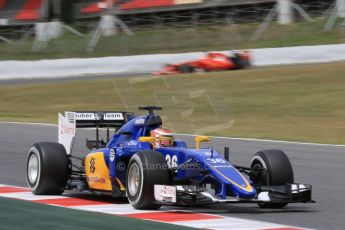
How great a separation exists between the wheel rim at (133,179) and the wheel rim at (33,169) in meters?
1.54

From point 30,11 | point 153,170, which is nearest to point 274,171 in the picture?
point 153,170

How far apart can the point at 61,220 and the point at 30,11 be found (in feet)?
110

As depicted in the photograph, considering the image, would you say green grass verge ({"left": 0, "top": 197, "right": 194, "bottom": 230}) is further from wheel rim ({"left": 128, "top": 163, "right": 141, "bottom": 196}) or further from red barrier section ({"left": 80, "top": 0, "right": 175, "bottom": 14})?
red barrier section ({"left": 80, "top": 0, "right": 175, "bottom": 14})

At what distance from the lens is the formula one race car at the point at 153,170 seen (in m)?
8.09

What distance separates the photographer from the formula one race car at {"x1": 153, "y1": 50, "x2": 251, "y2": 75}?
2911cm

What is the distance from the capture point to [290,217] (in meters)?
8.05

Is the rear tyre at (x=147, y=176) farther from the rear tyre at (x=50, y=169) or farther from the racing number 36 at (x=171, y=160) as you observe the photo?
the rear tyre at (x=50, y=169)

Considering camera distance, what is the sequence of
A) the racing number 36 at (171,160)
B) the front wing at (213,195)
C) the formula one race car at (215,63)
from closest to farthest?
the front wing at (213,195) < the racing number 36 at (171,160) < the formula one race car at (215,63)

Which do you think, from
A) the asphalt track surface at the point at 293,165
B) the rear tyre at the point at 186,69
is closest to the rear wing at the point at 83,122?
the asphalt track surface at the point at 293,165

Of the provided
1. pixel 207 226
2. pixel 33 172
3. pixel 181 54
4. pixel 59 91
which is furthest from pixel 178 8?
pixel 207 226

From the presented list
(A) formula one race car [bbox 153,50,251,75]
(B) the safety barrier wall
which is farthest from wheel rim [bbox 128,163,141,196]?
(B) the safety barrier wall

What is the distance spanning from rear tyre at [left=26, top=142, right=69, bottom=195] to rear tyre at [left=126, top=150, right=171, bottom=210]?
1345 millimetres

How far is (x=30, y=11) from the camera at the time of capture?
40062 millimetres

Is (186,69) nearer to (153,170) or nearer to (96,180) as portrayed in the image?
(96,180)
